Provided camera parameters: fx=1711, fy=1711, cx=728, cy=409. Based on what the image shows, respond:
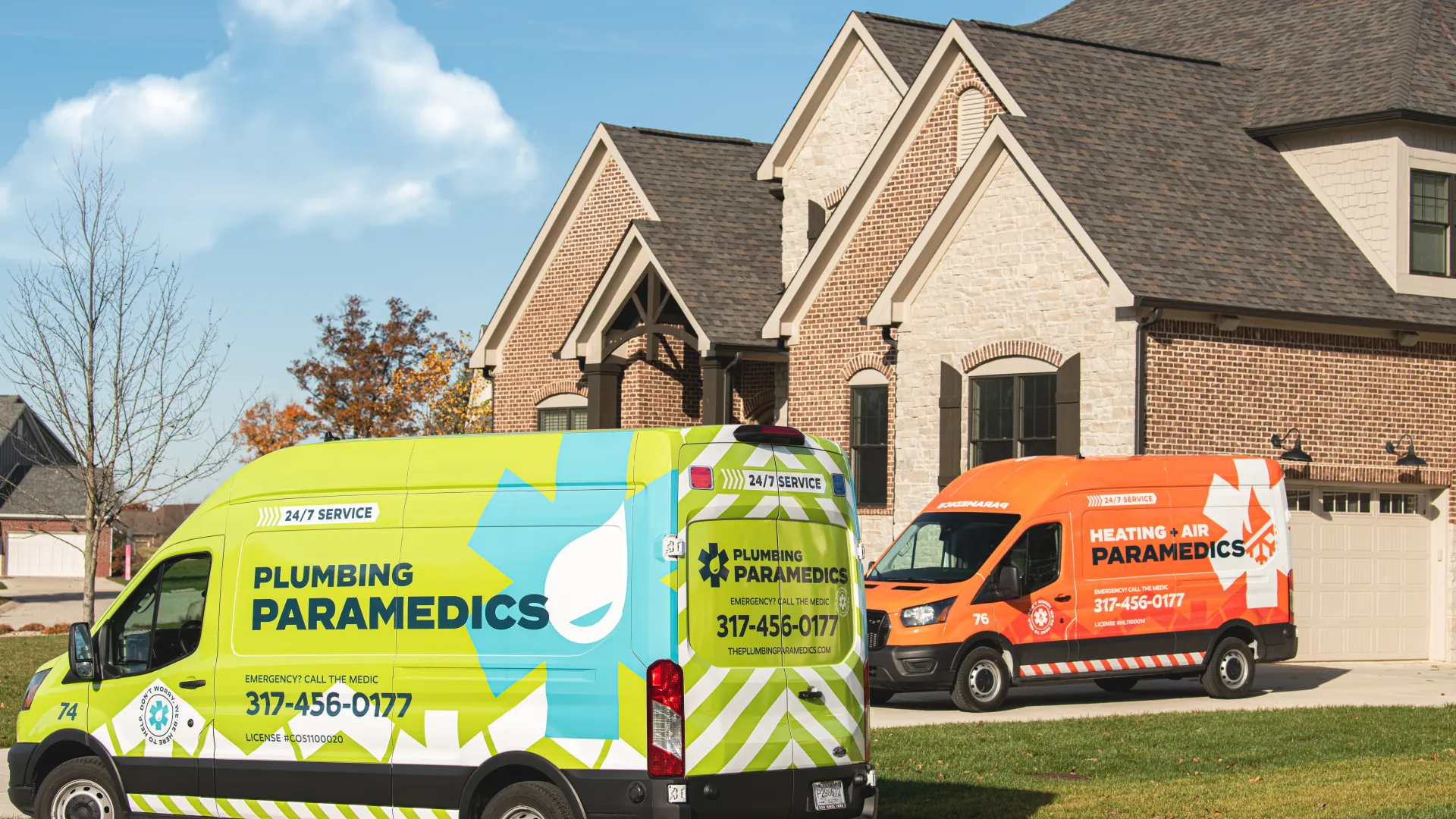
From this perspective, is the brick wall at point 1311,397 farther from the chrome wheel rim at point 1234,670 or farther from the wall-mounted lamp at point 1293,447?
the chrome wheel rim at point 1234,670

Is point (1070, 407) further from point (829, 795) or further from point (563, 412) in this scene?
point (829, 795)

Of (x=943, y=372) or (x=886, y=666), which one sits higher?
(x=943, y=372)

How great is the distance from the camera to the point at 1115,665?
17.3 metres

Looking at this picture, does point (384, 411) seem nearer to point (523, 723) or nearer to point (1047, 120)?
point (1047, 120)

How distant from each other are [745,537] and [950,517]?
30.8ft

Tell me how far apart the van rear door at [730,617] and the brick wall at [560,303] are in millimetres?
21413

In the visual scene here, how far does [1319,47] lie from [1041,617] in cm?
1302

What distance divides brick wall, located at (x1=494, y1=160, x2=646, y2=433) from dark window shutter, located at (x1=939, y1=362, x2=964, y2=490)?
895cm

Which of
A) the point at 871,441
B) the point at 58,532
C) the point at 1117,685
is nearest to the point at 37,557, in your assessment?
the point at 58,532

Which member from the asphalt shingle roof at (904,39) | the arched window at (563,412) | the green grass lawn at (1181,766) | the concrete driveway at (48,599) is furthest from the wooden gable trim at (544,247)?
the green grass lawn at (1181,766)

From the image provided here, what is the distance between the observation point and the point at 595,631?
331 inches

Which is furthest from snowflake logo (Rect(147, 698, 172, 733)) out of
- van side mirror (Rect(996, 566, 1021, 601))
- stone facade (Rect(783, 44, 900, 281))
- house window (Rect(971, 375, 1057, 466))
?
stone facade (Rect(783, 44, 900, 281))

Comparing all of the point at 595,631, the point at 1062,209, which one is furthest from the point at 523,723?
the point at 1062,209

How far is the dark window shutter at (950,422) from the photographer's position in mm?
22406
